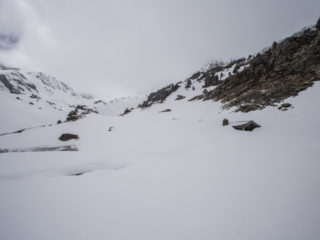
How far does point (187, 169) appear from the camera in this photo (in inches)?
223

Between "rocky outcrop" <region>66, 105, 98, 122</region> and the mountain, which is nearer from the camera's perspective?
the mountain

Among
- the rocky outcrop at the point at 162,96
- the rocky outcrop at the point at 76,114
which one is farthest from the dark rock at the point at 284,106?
the rocky outcrop at the point at 162,96

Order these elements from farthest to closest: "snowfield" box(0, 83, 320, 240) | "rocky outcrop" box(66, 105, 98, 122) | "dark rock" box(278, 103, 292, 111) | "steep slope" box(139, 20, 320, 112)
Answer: "rocky outcrop" box(66, 105, 98, 122), "steep slope" box(139, 20, 320, 112), "dark rock" box(278, 103, 292, 111), "snowfield" box(0, 83, 320, 240)

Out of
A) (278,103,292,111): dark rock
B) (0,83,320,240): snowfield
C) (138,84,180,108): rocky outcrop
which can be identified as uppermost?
(138,84,180,108): rocky outcrop

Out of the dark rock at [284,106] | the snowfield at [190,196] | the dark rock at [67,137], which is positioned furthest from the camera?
the dark rock at [67,137]

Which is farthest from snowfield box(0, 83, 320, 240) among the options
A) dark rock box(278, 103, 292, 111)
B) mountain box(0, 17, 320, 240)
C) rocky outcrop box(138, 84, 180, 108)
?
rocky outcrop box(138, 84, 180, 108)

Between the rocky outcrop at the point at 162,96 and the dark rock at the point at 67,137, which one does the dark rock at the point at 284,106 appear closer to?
the dark rock at the point at 67,137

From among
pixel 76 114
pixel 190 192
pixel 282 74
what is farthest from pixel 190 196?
pixel 76 114

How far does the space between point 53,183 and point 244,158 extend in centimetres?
826

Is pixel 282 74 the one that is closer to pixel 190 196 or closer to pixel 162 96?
pixel 190 196

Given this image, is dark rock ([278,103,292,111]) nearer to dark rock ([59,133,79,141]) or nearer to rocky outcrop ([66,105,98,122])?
dark rock ([59,133,79,141])

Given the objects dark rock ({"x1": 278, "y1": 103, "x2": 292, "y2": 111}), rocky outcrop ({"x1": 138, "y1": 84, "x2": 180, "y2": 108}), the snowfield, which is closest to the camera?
the snowfield

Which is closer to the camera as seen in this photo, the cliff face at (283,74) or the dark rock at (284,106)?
the dark rock at (284,106)

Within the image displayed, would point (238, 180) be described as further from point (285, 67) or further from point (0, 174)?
point (285, 67)
